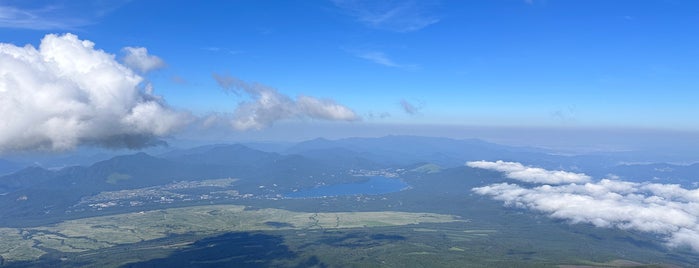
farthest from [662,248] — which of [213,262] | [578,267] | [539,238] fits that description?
[213,262]

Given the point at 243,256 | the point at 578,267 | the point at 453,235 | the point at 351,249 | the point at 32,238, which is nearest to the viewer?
the point at 578,267

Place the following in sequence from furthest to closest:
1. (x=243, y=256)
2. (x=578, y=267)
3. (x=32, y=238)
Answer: (x=32, y=238) < (x=243, y=256) < (x=578, y=267)

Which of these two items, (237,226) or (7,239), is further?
(237,226)

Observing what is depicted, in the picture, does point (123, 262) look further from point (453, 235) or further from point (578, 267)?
point (578, 267)

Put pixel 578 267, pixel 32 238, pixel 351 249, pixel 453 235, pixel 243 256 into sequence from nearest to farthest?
1. pixel 578 267
2. pixel 243 256
3. pixel 351 249
4. pixel 32 238
5. pixel 453 235

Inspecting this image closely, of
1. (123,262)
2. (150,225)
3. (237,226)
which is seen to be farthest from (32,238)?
(237,226)

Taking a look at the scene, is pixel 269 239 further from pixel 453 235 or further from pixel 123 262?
pixel 453 235

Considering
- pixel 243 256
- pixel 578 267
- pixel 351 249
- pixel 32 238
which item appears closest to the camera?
pixel 578 267

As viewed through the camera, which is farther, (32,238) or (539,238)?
(539,238)
